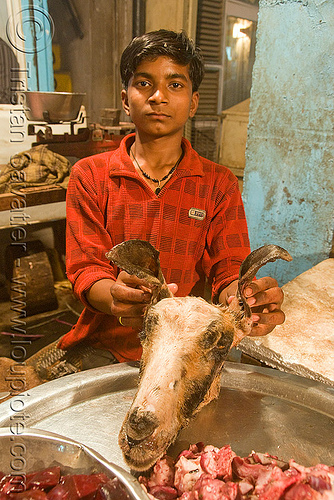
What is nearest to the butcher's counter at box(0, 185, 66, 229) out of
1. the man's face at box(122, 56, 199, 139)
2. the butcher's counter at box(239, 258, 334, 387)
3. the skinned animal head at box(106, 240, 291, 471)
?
the man's face at box(122, 56, 199, 139)

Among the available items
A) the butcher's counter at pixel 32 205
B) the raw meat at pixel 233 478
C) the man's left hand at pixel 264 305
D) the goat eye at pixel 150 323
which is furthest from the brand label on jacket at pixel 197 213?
the butcher's counter at pixel 32 205

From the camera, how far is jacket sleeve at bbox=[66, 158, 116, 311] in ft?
5.58

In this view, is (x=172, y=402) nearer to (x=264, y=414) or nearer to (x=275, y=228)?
(x=264, y=414)

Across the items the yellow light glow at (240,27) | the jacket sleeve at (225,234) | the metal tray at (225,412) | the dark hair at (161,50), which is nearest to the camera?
the metal tray at (225,412)

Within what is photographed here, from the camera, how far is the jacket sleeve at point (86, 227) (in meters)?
1.70

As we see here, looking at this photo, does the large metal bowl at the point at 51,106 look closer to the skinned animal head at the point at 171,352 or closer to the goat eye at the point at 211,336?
the skinned animal head at the point at 171,352

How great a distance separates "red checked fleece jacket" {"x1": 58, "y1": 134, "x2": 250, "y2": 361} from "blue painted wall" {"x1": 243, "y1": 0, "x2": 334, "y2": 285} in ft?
4.05

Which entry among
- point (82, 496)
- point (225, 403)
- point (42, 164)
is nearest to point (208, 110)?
point (42, 164)

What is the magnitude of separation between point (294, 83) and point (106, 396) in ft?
8.44

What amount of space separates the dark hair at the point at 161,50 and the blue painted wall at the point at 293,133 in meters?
1.42

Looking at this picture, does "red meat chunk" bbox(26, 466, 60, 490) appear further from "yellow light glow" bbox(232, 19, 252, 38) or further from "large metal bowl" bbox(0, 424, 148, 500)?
"yellow light glow" bbox(232, 19, 252, 38)

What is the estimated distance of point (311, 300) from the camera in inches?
85.4

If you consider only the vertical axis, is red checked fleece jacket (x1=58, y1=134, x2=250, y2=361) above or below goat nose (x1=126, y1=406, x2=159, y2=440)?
above

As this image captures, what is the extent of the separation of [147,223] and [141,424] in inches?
41.3
